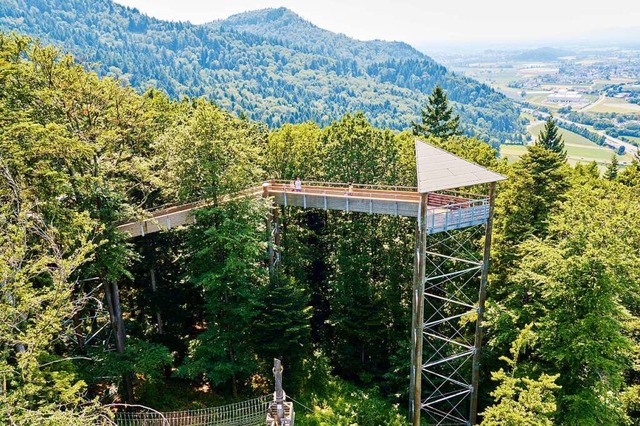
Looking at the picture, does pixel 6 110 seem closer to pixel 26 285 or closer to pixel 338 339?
pixel 26 285

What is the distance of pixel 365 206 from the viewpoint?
2283cm

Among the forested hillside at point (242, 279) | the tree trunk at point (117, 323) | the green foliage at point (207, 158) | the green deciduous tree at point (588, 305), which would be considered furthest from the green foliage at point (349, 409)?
the green foliage at point (207, 158)

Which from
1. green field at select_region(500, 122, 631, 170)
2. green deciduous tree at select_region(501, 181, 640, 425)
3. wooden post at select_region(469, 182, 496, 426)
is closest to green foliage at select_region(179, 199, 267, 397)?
wooden post at select_region(469, 182, 496, 426)

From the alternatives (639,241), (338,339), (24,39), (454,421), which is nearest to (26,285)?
(24,39)

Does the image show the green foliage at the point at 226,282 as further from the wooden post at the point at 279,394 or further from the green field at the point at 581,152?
the green field at the point at 581,152

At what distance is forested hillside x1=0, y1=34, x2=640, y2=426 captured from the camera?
14539 mm

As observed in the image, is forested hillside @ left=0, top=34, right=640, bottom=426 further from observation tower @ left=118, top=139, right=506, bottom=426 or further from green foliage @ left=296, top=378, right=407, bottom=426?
observation tower @ left=118, top=139, right=506, bottom=426

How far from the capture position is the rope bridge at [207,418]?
56.1 ft

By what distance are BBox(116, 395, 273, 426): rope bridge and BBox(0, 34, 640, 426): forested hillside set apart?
1.37 metres

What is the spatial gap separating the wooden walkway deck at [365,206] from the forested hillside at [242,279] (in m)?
1.15

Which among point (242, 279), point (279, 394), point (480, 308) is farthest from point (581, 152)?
point (279, 394)

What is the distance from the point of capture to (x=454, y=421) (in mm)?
22734

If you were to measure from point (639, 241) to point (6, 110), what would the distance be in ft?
83.2

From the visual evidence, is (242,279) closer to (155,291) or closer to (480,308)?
(155,291)
